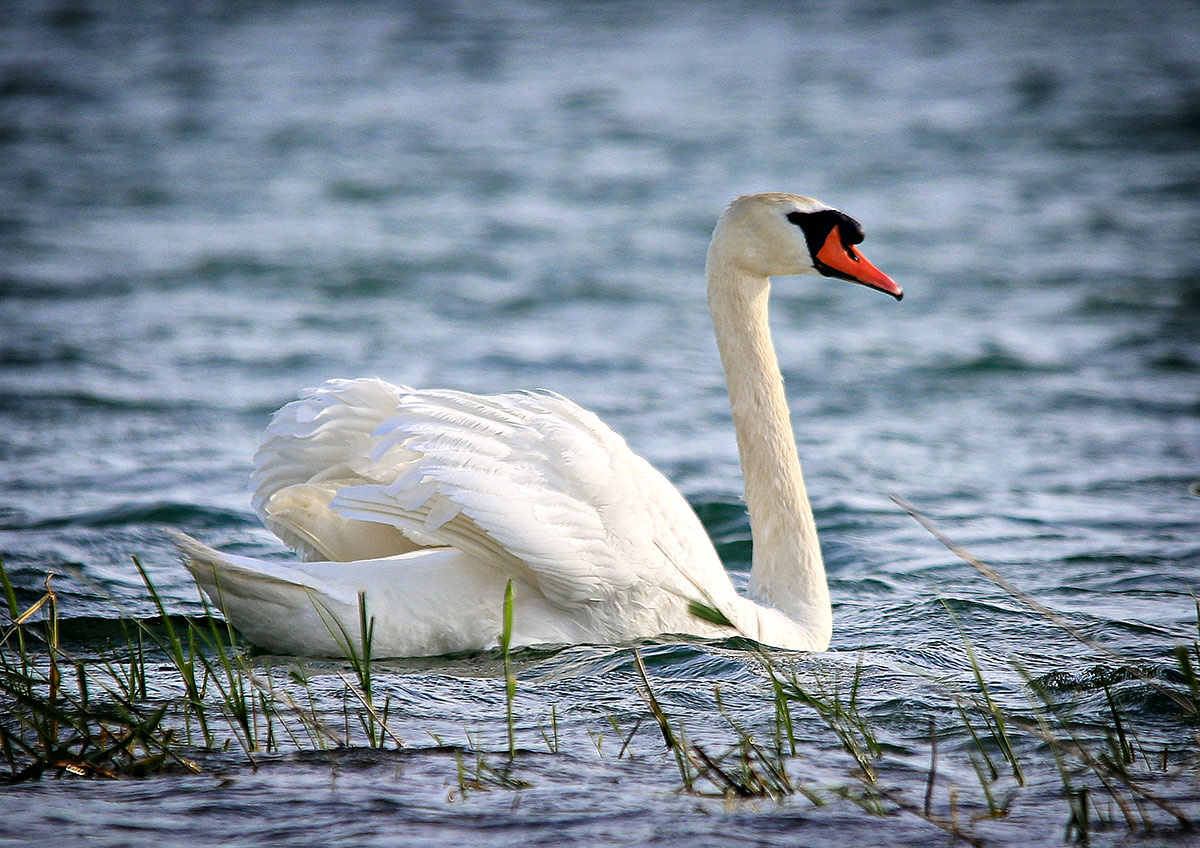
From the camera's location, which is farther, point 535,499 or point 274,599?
point 535,499

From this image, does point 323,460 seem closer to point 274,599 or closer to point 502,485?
point 274,599

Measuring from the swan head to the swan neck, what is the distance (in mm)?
111

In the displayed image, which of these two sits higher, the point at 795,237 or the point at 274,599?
the point at 795,237

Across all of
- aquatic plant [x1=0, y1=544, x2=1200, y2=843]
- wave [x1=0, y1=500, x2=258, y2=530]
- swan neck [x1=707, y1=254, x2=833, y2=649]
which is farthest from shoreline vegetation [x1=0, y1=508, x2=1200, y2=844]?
wave [x1=0, y1=500, x2=258, y2=530]

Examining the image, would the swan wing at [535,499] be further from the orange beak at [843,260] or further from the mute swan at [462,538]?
the orange beak at [843,260]

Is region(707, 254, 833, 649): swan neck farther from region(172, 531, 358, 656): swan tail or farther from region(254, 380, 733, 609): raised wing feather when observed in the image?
region(172, 531, 358, 656): swan tail

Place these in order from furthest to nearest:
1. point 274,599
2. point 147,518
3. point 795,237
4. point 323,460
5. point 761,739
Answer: point 147,518, point 795,237, point 323,460, point 274,599, point 761,739

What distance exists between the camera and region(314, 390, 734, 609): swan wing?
446 cm

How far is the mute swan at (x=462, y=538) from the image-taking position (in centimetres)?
445

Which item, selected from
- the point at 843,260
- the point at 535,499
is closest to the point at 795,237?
the point at 843,260

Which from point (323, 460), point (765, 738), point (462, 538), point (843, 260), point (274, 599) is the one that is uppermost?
point (843, 260)

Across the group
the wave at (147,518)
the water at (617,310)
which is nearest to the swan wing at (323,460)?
the water at (617,310)

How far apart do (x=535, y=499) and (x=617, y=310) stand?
7.67 m

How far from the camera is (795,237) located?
5.35 metres
